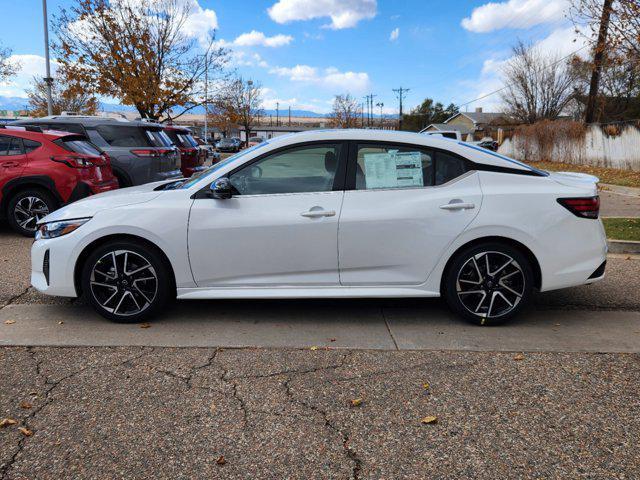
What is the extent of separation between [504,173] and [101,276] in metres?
3.45

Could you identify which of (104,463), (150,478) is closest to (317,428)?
(150,478)

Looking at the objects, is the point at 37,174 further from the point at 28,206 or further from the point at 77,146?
the point at 77,146

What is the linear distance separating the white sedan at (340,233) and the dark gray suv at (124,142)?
598 cm

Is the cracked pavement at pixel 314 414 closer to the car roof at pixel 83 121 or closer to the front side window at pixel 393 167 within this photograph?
the front side window at pixel 393 167

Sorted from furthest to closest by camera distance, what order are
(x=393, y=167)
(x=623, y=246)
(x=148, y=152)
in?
(x=148, y=152) < (x=623, y=246) < (x=393, y=167)

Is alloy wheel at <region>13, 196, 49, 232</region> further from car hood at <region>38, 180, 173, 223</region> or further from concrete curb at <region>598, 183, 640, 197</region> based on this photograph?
concrete curb at <region>598, 183, 640, 197</region>

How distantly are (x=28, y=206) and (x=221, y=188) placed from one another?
5.46 meters

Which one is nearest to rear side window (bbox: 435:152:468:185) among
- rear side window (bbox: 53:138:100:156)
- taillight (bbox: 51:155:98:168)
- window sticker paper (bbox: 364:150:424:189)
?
window sticker paper (bbox: 364:150:424:189)

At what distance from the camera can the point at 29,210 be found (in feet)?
27.2

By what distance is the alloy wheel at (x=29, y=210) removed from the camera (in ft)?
27.0

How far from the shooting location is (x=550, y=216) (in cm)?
431

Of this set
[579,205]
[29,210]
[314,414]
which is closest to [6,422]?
[314,414]

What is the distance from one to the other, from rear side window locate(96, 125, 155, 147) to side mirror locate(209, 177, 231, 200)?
266 inches

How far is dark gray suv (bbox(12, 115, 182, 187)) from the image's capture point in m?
10.1
